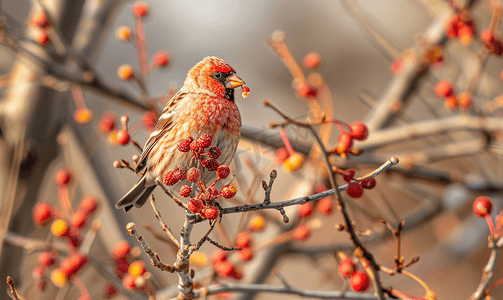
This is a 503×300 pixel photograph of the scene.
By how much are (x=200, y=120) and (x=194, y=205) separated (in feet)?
2.90

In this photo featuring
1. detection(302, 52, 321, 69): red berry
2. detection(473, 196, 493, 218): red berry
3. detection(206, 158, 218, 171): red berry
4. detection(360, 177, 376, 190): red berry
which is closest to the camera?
detection(206, 158, 218, 171): red berry

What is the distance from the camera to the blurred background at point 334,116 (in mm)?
4562

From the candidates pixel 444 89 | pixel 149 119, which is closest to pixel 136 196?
pixel 149 119

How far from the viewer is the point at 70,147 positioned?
17.0 feet

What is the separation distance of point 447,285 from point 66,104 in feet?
29.1

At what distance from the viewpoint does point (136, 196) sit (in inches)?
117

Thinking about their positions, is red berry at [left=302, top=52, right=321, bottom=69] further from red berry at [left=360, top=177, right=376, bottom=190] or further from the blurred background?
red berry at [left=360, top=177, right=376, bottom=190]

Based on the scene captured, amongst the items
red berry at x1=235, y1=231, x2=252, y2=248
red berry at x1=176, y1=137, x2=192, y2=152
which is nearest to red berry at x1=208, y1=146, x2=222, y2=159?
red berry at x1=176, y1=137, x2=192, y2=152

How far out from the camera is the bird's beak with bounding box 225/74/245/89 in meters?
2.40

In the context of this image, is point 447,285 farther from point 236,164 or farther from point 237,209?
point 237,209

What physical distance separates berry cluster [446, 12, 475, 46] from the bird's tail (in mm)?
3283

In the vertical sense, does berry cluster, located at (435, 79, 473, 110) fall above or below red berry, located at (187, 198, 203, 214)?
above

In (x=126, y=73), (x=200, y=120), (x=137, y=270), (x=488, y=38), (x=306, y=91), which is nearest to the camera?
(x=200, y=120)

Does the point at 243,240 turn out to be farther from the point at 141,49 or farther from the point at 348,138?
the point at 141,49
